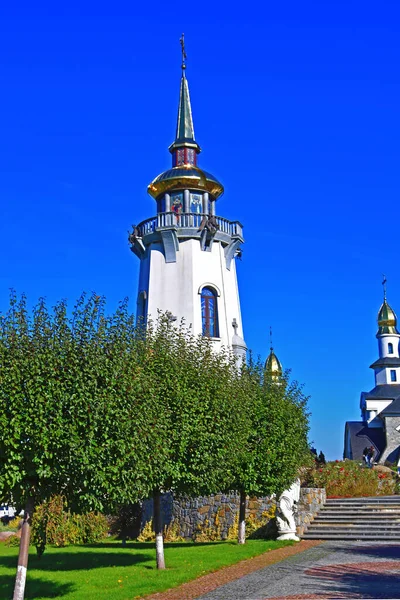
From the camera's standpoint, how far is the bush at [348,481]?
30.5 meters

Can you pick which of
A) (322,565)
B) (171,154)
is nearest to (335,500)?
(322,565)

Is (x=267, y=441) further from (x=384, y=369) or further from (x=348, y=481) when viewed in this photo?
(x=384, y=369)

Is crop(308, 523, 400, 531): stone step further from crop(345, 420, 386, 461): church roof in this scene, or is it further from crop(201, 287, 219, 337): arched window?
crop(345, 420, 386, 461): church roof

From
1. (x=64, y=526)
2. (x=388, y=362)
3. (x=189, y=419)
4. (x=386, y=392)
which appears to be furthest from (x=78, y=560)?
(x=388, y=362)

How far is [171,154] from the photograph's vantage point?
38.0 meters

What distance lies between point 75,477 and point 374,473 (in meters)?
22.7

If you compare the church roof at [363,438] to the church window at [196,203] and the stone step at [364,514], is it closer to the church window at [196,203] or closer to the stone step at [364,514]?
the church window at [196,203]

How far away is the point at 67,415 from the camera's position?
12844mm

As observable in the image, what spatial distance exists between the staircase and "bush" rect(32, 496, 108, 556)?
7.90 metres

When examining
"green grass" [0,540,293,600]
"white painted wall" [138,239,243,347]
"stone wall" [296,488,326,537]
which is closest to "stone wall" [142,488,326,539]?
"stone wall" [296,488,326,537]

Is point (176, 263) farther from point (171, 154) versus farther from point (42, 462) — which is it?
point (42, 462)

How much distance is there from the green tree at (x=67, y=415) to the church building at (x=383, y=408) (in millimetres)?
60637

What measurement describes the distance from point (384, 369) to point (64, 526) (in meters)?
65.6

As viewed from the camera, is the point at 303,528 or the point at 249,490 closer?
the point at 249,490
